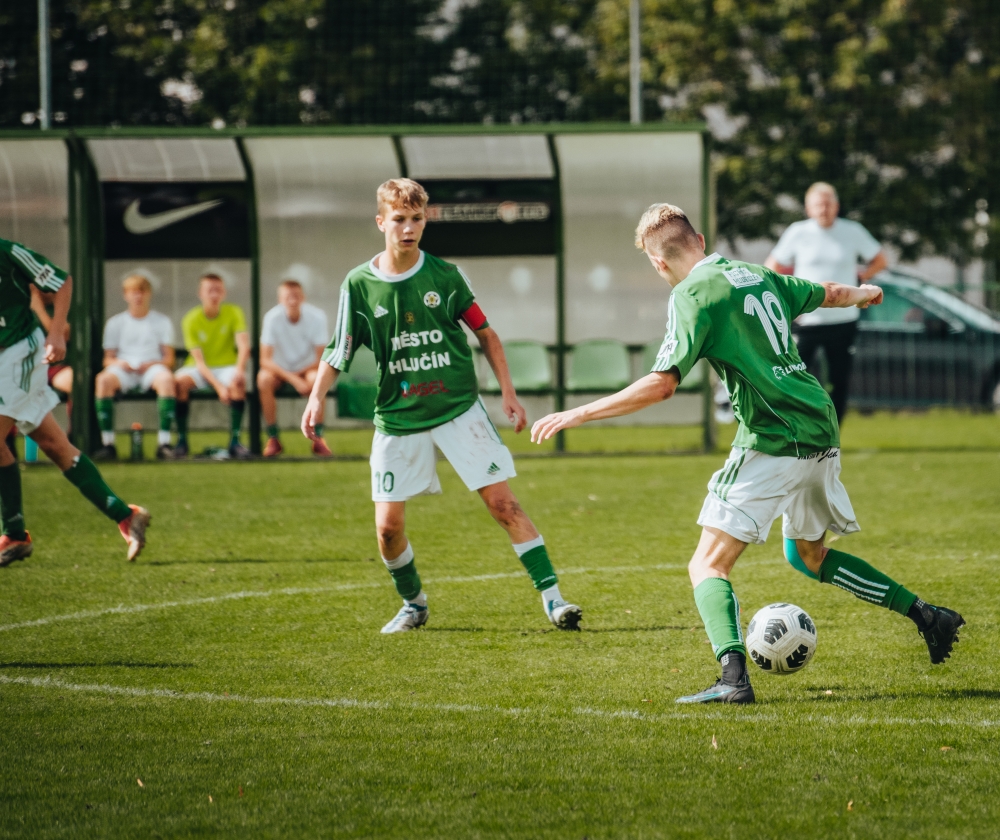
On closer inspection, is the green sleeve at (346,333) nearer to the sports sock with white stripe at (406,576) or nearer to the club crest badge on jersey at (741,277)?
the sports sock with white stripe at (406,576)

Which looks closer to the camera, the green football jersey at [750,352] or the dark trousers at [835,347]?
the green football jersey at [750,352]

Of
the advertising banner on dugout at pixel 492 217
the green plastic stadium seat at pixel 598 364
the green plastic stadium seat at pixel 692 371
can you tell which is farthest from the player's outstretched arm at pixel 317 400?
the green plastic stadium seat at pixel 598 364

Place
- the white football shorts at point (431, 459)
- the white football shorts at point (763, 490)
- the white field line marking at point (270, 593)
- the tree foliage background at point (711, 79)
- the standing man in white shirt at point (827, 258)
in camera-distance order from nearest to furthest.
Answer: the white football shorts at point (763, 490), the white football shorts at point (431, 459), the white field line marking at point (270, 593), the standing man in white shirt at point (827, 258), the tree foliage background at point (711, 79)

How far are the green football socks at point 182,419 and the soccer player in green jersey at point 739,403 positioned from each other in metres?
9.19

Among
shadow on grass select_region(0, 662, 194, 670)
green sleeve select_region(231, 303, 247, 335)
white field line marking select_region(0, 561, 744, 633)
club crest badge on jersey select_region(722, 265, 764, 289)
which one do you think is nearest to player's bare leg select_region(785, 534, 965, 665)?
club crest badge on jersey select_region(722, 265, 764, 289)

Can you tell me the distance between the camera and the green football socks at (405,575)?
5.61 m

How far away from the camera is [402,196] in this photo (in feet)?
17.4

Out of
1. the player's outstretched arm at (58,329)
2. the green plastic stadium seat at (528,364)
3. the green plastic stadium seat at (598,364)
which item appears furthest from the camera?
the green plastic stadium seat at (528,364)

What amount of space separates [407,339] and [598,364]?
8609 mm

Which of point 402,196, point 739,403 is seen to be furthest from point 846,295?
point 402,196

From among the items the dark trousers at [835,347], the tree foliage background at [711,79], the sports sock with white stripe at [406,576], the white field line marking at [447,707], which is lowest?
the white field line marking at [447,707]

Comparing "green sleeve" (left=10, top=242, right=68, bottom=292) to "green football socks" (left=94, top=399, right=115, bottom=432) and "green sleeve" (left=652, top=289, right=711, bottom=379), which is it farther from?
"green football socks" (left=94, top=399, right=115, bottom=432)

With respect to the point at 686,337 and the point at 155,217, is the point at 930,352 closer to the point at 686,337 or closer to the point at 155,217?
the point at 155,217

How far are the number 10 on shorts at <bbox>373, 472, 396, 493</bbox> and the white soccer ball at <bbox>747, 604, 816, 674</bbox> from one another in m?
1.70
